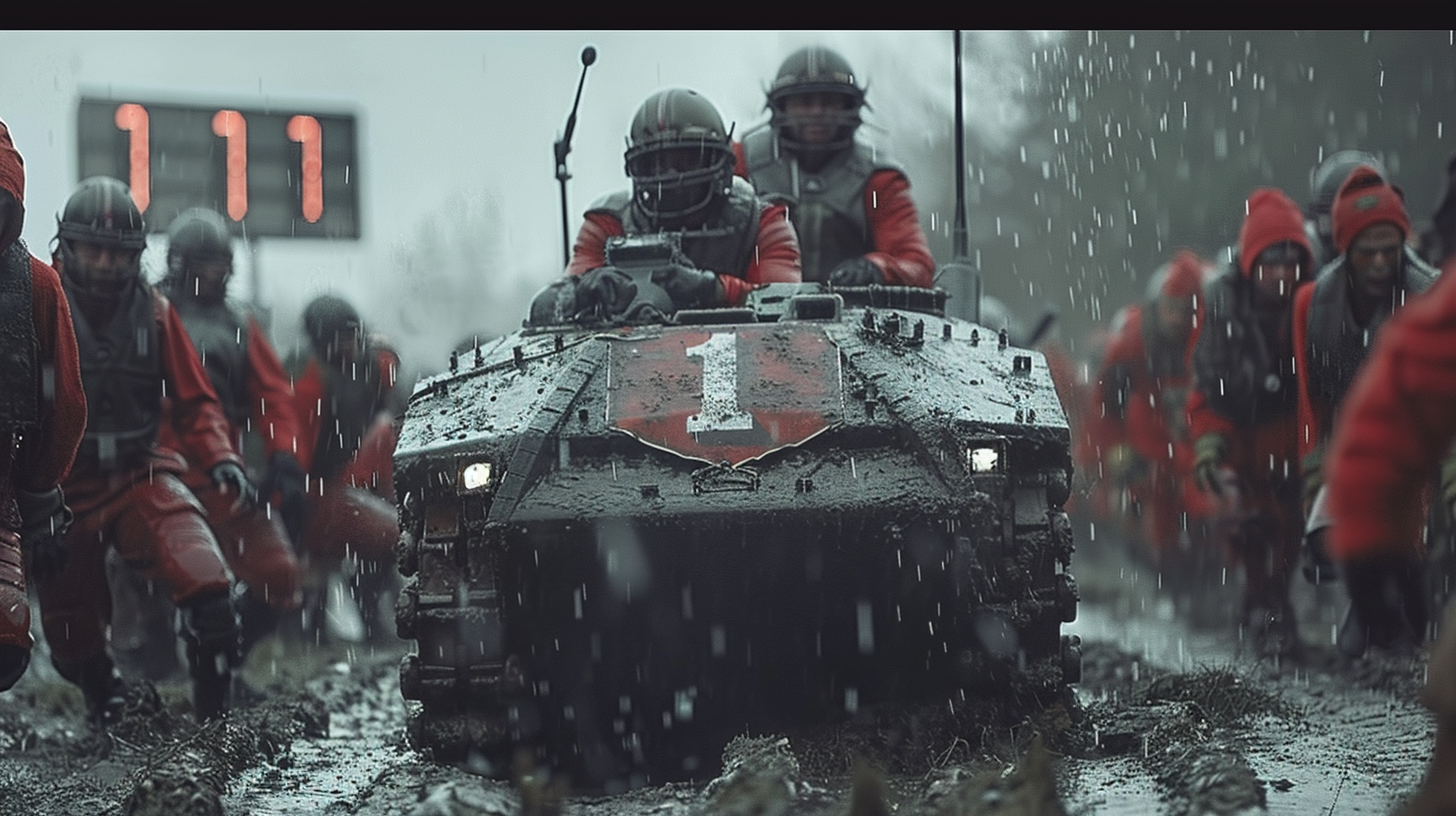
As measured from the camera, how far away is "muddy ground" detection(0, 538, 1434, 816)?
530cm

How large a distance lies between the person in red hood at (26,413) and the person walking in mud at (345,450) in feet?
15.2

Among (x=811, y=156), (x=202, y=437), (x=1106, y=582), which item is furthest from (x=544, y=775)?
(x=1106, y=582)

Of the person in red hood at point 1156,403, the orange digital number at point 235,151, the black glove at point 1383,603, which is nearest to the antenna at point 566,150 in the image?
the black glove at point 1383,603

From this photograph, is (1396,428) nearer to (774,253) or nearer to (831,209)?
(774,253)

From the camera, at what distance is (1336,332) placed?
8.51m

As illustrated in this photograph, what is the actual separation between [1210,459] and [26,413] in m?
6.00

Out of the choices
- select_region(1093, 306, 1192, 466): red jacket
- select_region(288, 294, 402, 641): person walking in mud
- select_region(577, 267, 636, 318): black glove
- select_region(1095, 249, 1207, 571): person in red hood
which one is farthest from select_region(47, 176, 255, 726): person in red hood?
select_region(1093, 306, 1192, 466): red jacket

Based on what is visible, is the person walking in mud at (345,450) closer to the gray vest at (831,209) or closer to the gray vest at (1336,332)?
the gray vest at (831,209)

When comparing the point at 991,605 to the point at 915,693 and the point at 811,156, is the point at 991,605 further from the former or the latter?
the point at 811,156

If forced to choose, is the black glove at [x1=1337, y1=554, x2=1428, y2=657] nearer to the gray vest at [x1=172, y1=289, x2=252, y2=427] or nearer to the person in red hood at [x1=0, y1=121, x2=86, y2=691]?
the person in red hood at [x1=0, y1=121, x2=86, y2=691]

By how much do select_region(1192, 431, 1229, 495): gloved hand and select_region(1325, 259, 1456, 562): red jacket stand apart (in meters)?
7.26

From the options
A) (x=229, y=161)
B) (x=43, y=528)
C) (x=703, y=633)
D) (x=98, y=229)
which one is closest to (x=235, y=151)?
(x=229, y=161)

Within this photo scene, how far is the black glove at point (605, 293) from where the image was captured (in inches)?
313

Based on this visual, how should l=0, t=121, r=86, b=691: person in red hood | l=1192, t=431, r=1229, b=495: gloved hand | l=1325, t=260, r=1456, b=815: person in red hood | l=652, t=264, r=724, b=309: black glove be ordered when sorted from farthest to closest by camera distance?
l=1192, t=431, r=1229, b=495: gloved hand < l=652, t=264, r=724, b=309: black glove < l=0, t=121, r=86, b=691: person in red hood < l=1325, t=260, r=1456, b=815: person in red hood
